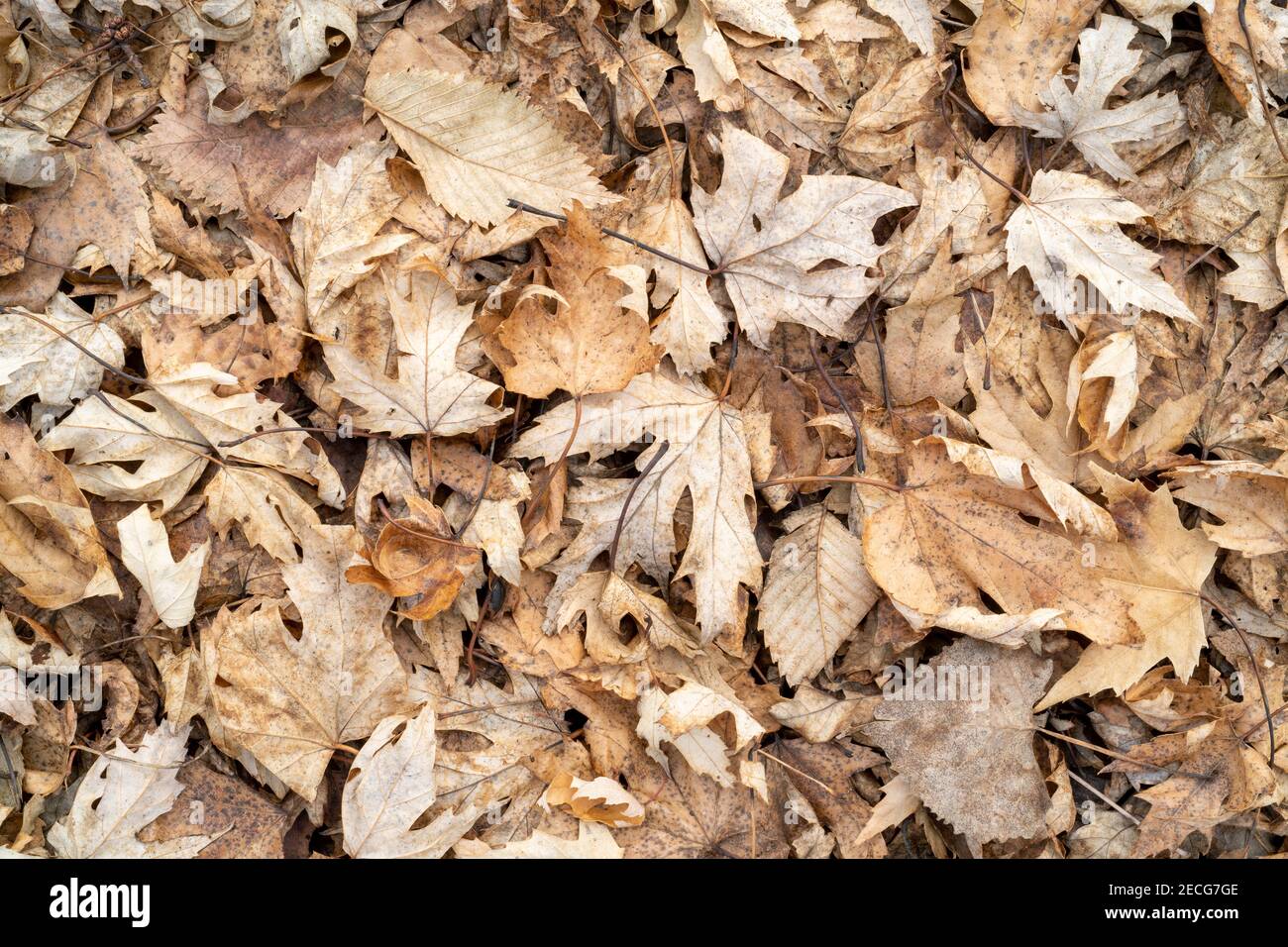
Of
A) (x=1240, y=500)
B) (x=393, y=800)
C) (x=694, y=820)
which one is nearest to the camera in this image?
(x=393, y=800)

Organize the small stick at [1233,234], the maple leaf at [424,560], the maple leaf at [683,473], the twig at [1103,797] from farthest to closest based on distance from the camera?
the small stick at [1233,234], the twig at [1103,797], the maple leaf at [683,473], the maple leaf at [424,560]

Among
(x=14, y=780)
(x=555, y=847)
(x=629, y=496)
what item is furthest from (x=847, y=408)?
(x=14, y=780)

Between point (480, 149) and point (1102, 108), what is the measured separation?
64.4 inches

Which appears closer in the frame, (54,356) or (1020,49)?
(54,356)

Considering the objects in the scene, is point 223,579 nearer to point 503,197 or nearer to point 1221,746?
point 503,197

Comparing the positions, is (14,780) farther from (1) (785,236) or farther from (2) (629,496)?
(1) (785,236)

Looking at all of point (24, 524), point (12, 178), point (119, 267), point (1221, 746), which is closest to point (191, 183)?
point (119, 267)

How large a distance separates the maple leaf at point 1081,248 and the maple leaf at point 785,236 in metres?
0.35

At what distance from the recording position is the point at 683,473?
220 cm

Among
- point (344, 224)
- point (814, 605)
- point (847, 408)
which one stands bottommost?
point (814, 605)

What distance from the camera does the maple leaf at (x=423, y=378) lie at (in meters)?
2.13

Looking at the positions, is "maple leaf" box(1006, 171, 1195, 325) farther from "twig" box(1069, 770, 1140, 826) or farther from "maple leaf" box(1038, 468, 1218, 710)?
"twig" box(1069, 770, 1140, 826)

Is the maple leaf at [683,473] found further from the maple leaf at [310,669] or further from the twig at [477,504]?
the maple leaf at [310,669]

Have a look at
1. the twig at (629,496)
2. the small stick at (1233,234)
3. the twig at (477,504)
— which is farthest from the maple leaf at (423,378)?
the small stick at (1233,234)
